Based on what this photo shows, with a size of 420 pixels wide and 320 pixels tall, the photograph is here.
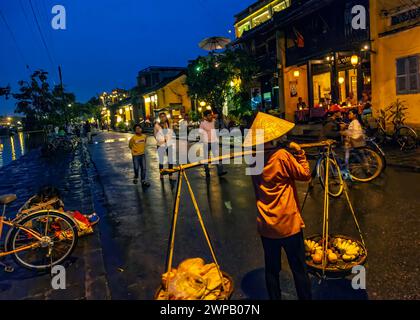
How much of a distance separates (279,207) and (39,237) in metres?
3.74

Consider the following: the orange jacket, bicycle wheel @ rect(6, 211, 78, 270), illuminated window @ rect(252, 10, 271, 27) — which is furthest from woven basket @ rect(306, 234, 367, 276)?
illuminated window @ rect(252, 10, 271, 27)

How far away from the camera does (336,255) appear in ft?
12.9

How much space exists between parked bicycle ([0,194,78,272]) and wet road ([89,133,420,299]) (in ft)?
2.21

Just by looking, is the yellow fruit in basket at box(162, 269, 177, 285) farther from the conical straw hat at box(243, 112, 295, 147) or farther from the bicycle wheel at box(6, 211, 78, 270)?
the bicycle wheel at box(6, 211, 78, 270)

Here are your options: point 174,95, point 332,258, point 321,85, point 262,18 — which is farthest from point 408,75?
point 174,95

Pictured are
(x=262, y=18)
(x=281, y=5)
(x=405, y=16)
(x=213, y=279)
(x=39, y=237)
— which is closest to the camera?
(x=213, y=279)

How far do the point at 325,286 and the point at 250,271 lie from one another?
0.94m

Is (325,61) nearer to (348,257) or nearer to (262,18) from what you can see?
(262,18)

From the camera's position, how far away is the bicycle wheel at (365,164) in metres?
8.08

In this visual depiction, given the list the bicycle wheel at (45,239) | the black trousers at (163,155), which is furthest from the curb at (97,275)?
the black trousers at (163,155)

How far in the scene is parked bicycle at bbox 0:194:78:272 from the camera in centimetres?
476

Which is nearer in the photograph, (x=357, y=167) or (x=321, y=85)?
(x=357, y=167)

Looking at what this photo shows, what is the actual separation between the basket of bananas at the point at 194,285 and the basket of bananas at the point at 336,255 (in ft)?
3.53
